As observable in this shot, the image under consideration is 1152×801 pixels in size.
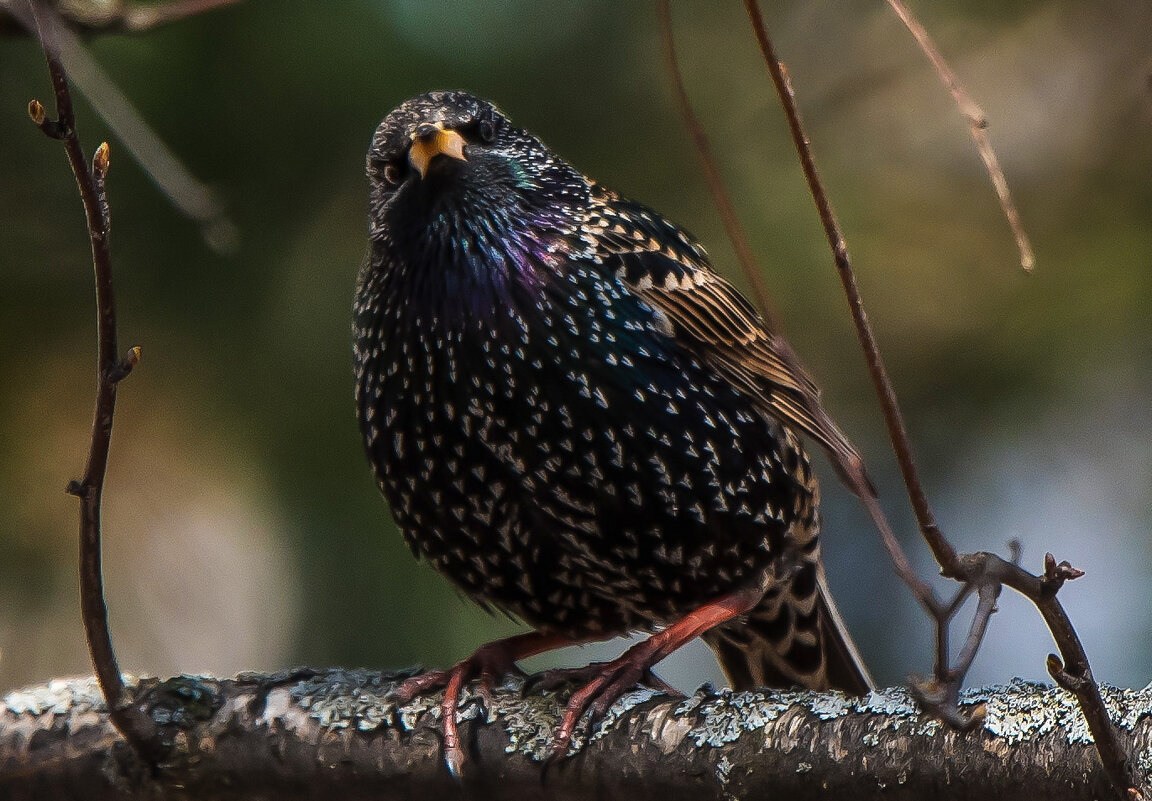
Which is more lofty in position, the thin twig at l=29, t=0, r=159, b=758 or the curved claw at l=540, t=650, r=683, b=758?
the thin twig at l=29, t=0, r=159, b=758

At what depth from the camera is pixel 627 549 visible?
2.69m

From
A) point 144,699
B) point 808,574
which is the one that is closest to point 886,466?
point 808,574

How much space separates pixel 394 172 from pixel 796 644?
1.53 meters

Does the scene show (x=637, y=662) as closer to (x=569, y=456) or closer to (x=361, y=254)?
(x=569, y=456)

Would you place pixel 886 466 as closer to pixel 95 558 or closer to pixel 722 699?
pixel 722 699

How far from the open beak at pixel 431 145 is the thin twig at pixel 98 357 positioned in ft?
3.88

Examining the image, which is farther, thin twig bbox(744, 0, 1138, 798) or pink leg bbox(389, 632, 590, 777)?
pink leg bbox(389, 632, 590, 777)

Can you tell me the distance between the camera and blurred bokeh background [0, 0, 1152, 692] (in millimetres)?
3312

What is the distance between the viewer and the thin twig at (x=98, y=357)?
4.96ft

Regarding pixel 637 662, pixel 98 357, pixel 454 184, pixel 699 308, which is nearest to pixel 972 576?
pixel 98 357

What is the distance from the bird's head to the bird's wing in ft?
0.44

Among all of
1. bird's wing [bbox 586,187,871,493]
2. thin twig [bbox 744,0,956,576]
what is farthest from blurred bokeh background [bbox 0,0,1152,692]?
thin twig [bbox 744,0,956,576]

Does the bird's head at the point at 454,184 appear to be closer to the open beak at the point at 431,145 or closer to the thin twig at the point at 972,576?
the open beak at the point at 431,145

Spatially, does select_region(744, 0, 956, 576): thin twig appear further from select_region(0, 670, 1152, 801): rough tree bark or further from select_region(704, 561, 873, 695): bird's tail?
select_region(704, 561, 873, 695): bird's tail
